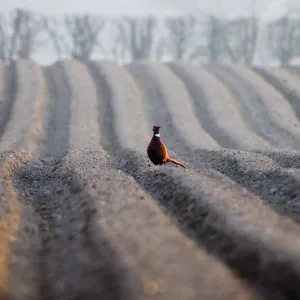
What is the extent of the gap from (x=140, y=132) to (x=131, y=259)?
5.74 meters

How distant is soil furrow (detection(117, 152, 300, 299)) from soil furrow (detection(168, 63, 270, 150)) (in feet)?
11.4

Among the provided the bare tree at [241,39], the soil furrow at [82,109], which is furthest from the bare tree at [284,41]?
the soil furrow at [82,109]

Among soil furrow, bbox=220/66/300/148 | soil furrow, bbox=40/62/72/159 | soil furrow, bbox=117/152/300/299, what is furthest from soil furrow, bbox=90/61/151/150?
soil furrow, bbox=117/152/300/299

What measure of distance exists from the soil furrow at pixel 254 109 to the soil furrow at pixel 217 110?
0.21 meters

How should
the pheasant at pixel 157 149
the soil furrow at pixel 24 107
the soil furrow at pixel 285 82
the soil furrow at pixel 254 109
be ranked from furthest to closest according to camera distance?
the soil furrow at pixel 285 82, the soil furrow at pixel 254 109, the soil furrow at pixel 24 107, the pheasant at pixel 157 149

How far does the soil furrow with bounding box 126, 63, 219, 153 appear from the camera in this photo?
726 cm

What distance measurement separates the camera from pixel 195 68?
41.1 feet

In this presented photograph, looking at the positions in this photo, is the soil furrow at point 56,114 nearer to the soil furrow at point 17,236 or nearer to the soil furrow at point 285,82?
the soil furrow at point 17,236

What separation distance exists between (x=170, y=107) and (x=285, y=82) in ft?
12.2

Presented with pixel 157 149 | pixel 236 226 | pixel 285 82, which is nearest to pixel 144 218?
pixel 236 226

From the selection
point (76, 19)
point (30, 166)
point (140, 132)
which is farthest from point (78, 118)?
point (76, 19)

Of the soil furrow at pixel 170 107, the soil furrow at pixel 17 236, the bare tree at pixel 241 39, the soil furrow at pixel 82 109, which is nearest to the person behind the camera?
the soil furrow at pixel 17 236

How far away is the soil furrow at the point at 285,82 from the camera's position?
9.53 m

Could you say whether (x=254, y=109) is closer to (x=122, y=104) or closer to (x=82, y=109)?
(x=122, y=104)
